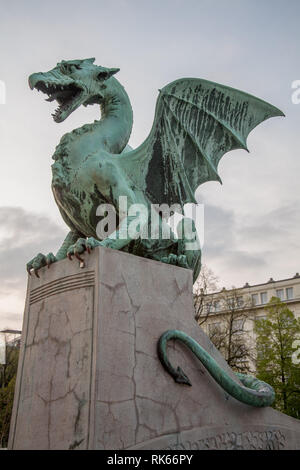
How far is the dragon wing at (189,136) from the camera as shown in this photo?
520cm

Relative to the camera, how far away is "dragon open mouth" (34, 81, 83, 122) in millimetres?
4887

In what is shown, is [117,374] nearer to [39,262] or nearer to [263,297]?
[39,262]

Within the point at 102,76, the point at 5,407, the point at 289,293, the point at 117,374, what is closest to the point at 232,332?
the point at 5,407

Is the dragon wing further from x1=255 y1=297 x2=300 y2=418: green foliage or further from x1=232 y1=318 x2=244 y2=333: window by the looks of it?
x1=232 y1=318 x2=244 y2=333: window

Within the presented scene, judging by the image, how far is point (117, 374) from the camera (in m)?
3.23

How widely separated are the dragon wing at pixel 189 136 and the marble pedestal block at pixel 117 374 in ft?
4.80

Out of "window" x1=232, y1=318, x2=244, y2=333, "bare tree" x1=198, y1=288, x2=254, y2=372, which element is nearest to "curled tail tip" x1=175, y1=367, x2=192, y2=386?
"bare tree" x1=198, y1=288, x2=254, y2=372

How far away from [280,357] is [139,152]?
1887 centimetres

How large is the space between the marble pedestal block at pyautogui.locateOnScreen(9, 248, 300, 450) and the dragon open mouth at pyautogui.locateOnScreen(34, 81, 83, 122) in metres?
1.95

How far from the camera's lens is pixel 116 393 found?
3154 mm

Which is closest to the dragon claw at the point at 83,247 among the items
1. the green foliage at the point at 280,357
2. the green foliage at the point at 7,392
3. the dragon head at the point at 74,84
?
the dragon head at the point at 74,84

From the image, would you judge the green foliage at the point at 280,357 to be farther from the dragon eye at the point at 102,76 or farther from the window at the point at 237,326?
the dragon eye at the point at 102,76
